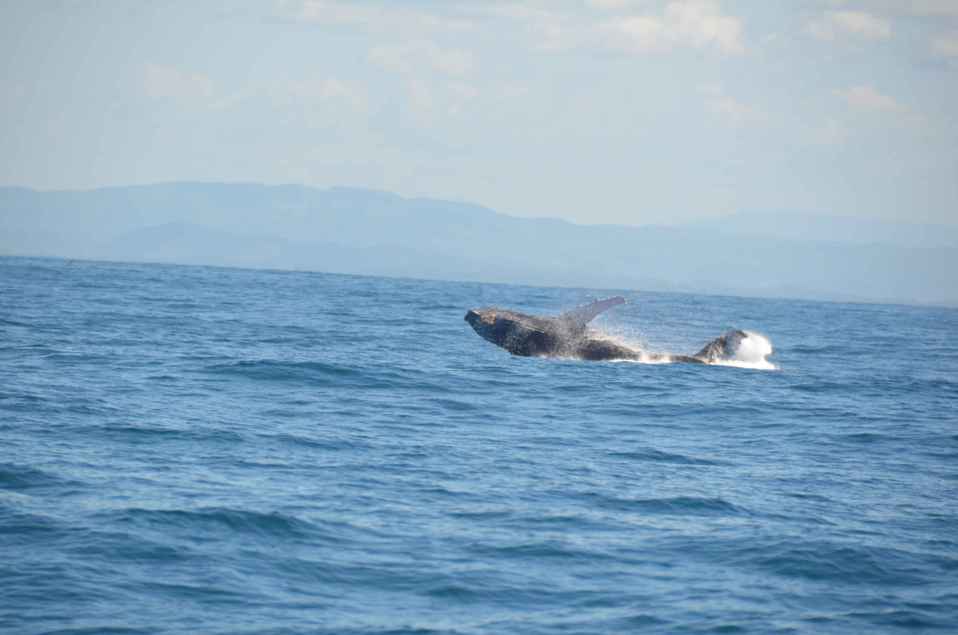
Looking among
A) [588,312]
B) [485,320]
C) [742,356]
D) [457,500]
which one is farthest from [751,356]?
[457,500]

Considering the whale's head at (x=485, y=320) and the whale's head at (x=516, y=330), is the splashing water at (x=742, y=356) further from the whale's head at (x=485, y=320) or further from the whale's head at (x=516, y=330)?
the whale's head at (x=485, y=320)

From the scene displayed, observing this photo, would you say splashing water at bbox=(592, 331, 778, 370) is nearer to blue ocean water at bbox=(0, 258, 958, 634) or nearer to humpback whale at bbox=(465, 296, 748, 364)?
humpback whale at bbox=(465, 296, 748, 364)

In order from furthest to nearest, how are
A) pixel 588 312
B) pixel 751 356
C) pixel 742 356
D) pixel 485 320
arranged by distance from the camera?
pixel 751 356
pixel 742 356
pixel 485 320
pixel 588 312

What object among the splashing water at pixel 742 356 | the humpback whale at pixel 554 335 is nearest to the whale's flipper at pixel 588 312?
the humpback whale at pixel 554 335

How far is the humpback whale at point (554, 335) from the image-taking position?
87.0 feet

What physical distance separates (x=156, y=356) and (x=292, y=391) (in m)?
5.60

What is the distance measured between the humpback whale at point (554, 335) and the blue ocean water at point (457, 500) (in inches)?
43.9

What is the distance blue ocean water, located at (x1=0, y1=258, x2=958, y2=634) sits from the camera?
998 cm

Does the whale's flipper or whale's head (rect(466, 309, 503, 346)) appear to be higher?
the whale's flipper

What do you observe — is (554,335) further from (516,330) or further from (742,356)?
(742,356)

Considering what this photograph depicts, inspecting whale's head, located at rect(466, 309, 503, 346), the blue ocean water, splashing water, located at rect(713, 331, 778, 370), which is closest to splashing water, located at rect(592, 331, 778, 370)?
splashing water, located at rect(713, 331, 778, 370)

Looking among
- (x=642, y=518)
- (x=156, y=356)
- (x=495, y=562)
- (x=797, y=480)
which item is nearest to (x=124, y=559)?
(x=495, y=562)

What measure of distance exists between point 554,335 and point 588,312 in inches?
54.9

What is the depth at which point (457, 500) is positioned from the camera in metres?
13.2
